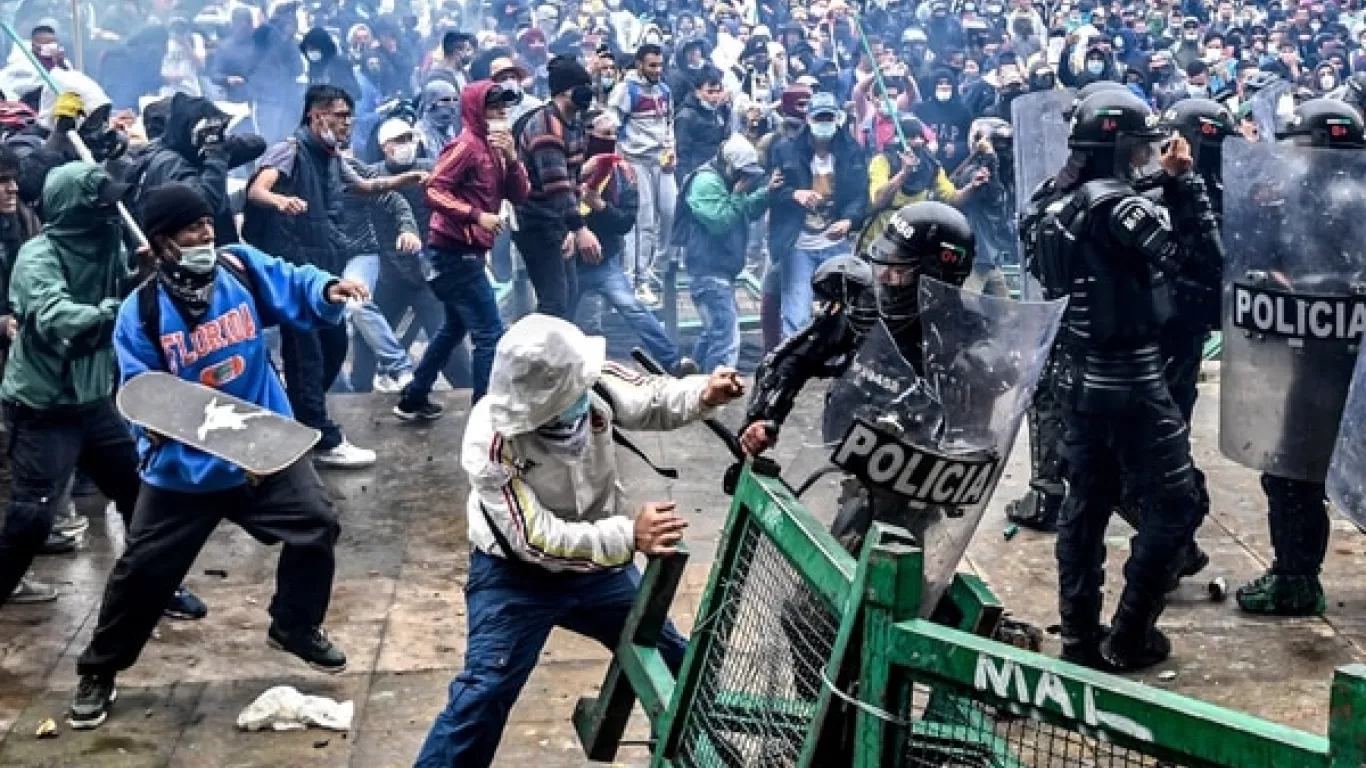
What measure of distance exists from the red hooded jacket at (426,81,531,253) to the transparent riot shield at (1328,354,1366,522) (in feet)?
16.0

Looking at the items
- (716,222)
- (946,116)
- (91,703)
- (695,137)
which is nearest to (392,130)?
→ (716,222)

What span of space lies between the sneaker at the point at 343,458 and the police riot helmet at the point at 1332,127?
14.6ft

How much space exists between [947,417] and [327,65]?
12.1 meters

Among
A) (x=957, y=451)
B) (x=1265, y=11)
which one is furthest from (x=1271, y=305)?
(x=1265, y=11)

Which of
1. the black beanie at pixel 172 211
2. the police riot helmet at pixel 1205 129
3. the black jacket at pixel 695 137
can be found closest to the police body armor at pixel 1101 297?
the police riot helmet at pixel 1205 129

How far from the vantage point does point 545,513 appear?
14.1ft

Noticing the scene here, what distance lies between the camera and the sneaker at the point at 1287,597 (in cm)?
642

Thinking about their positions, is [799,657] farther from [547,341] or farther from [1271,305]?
[1271,305]

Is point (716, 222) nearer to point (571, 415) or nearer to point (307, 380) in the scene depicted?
point (307, 380)

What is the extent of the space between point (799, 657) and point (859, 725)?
0.39 meters

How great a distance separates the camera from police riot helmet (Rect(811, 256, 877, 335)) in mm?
5074

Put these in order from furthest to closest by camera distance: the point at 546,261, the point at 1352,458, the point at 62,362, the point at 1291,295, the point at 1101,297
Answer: the point at 546,261, the point at 62,362, the point at 1291,295, the point at 1101,297, the point at 1352,458

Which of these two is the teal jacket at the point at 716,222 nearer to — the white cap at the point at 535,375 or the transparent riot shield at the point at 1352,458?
the transparent riot shield at the point at 1352,458

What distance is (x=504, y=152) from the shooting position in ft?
29.9
